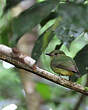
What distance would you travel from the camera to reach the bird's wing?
2684mm

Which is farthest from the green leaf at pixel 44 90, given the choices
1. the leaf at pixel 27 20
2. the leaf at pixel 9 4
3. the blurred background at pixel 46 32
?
the leaf at pixel 27 20

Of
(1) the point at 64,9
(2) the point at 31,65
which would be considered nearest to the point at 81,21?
(1) the point at 64,9

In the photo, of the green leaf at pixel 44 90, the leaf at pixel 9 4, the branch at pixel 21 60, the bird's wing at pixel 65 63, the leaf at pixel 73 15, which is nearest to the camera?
the leaf at pixel 73 15

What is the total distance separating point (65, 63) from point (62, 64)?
0.08 metres

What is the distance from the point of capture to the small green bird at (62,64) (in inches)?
106

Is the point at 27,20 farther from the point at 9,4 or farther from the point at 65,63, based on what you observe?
the point at 65,63

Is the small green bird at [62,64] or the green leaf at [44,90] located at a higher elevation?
the small green bird at [62,64]

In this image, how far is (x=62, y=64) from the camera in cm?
286

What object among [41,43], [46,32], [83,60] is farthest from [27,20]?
[83,60]

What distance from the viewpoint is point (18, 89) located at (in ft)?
17.0

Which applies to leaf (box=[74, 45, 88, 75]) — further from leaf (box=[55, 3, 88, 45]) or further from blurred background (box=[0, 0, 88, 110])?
leaf (box=[55, 3, 88, 45])

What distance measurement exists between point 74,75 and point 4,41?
576 millimetres

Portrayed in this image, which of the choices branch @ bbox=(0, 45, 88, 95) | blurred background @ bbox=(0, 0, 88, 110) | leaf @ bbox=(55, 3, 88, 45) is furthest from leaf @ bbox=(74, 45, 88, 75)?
leaf @ bbox=(55, 3, 88, 45)

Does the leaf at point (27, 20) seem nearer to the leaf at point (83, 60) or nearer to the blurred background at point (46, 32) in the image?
the blurred background at point (46, 32)
